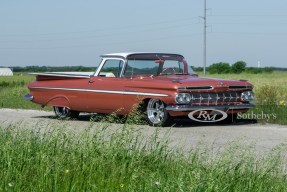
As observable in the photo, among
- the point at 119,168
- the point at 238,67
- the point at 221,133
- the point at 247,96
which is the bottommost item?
the point at 238,67

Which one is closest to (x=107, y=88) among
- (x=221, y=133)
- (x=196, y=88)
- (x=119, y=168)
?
(x=196, y=88)

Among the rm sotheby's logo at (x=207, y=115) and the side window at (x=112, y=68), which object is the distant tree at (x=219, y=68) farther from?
the rm sotheby's logo at (x=207, y=115)

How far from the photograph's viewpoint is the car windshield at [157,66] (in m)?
14.7

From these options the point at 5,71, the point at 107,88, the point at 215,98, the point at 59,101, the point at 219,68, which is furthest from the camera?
the point at 5,71

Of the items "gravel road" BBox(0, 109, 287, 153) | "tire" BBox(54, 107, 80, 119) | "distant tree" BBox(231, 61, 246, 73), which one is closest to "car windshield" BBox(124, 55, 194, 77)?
"gravel road" BBox(0, 109, 287, 153)

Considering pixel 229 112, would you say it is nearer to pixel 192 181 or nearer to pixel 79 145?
pixel 79 145

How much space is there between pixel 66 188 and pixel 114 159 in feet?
3.29

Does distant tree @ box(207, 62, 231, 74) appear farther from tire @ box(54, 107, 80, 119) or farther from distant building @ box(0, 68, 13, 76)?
tire @ box(54, 107, 80, 119)

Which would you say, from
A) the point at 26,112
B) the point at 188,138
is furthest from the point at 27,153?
the point at 26,112

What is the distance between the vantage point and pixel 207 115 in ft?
44.4

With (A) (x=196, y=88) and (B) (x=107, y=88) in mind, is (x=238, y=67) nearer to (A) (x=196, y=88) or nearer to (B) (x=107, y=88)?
(B) (x=107, y=88)

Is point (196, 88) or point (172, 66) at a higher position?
point (172, 66)

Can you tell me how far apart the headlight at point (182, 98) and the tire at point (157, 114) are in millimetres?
408

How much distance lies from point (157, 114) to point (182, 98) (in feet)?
2.39
